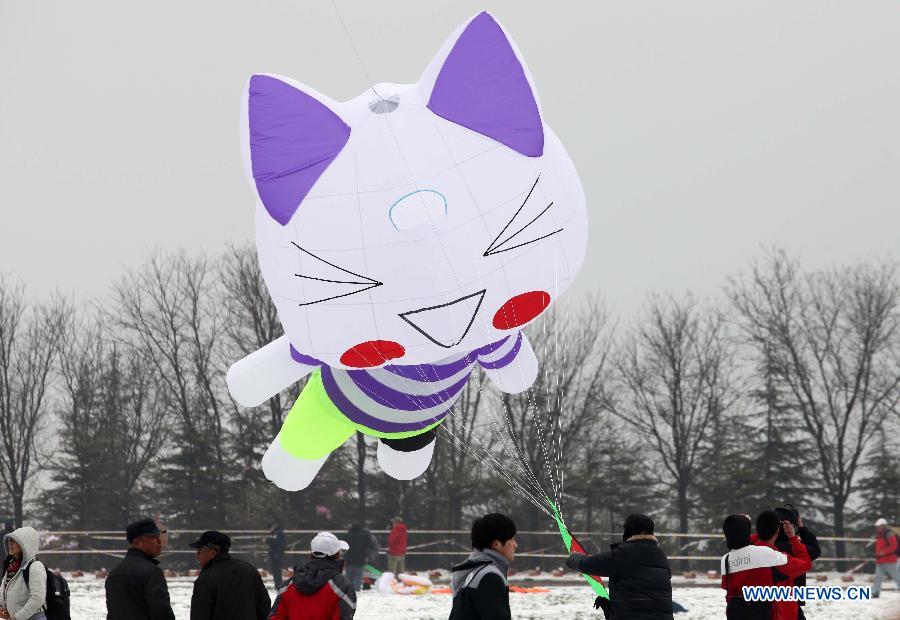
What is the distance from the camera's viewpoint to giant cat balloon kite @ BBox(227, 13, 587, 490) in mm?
8211

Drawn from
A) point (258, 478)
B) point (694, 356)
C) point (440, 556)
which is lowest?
point (440, 556)

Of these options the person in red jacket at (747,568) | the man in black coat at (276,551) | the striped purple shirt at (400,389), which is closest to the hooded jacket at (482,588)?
the person in red jacket at (747,568)

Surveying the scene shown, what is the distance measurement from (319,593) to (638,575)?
66.6 inches

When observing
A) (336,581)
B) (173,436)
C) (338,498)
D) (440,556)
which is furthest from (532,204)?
(173,436)

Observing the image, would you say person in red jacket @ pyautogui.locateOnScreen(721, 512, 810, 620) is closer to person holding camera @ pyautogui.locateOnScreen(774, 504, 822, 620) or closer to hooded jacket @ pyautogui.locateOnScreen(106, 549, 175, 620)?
person holding camera @ pyautogui.locateOnScreen(774, 504, 822, 620)

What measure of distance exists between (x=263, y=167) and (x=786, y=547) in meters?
4.44

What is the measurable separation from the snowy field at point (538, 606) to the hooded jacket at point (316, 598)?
8.36 meters

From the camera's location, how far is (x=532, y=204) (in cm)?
862

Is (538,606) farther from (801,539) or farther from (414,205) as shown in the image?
(414,205)

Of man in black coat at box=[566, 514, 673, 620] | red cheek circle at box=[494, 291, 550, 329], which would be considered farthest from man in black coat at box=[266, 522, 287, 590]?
man in black coat at box=[566, 514, 673, 620]

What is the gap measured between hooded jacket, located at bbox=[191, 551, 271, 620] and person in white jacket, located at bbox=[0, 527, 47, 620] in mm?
1179

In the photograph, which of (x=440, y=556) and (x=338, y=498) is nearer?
(x=440, y=556)

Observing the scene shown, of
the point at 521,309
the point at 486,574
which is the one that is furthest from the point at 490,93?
the point at 486,574

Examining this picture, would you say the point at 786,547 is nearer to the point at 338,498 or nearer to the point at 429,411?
the point at 429,411
